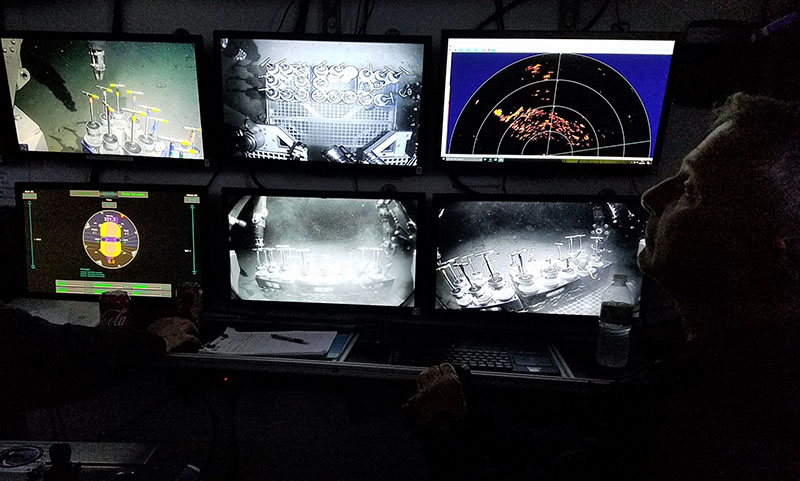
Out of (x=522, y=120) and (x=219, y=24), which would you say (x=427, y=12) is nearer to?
(x=522, y=120)

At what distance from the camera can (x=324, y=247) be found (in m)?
1.68

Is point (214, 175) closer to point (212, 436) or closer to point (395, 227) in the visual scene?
point (395, 227)

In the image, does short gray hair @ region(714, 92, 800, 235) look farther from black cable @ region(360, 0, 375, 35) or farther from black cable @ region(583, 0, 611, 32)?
black cable @ region(360, 0, 375, 35)

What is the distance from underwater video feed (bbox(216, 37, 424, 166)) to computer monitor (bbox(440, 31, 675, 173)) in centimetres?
15

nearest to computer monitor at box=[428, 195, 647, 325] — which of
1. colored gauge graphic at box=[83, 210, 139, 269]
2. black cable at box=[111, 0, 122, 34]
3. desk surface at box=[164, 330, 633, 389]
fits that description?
desk surface at box=[164, 330, 633, 389]

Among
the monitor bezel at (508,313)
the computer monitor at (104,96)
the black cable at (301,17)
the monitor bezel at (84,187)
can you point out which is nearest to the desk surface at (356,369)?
the monitor bezel at (508,313)

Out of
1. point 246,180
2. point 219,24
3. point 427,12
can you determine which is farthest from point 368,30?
point 246,180

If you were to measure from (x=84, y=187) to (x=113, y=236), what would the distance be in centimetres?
20

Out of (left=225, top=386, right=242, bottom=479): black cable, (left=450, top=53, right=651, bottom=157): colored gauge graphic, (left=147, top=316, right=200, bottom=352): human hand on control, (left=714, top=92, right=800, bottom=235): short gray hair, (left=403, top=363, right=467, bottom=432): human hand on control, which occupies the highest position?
(left=450, top=53, right=651, bottom=157): colored gauge graphic

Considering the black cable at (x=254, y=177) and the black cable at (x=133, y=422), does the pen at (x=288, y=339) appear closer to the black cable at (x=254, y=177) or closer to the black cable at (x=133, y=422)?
the black cable at (x=254, y=177)

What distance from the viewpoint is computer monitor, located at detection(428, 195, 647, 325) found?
1.62 meters

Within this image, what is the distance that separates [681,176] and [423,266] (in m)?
0.87

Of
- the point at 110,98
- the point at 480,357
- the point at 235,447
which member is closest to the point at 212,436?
the point at 235,447

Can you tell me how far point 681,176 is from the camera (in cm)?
105
